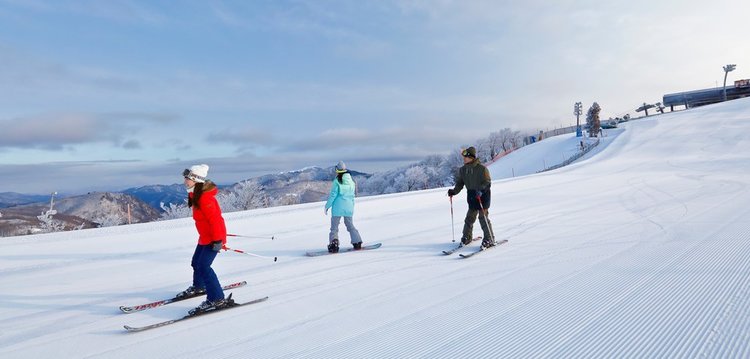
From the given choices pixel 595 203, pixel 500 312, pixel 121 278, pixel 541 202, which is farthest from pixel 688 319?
pixel 541 202

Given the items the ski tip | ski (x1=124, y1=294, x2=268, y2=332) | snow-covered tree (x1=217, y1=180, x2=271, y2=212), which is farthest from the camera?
snow-covered tree (x1=217, y1=180, x2=271, y2=212)

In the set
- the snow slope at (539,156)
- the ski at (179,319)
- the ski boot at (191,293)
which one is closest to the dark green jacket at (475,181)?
the ski at (179,319)

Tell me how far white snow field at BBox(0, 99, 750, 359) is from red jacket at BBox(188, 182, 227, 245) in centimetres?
92

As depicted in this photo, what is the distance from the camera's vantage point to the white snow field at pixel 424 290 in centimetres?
368

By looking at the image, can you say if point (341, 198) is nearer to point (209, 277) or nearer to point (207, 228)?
point (207, 228)

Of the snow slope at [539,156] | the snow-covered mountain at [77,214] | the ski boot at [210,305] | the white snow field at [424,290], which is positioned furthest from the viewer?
the snow slope at [539,156]

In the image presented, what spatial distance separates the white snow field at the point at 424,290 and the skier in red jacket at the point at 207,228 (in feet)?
0.79

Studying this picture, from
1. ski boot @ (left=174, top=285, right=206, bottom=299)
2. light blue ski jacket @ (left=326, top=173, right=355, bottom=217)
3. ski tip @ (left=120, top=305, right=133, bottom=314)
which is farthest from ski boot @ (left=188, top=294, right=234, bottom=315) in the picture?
light blue ski jacket @ (left=326, top=173, right=355, bottom=217)

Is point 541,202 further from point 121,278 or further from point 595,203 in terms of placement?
point 121,278

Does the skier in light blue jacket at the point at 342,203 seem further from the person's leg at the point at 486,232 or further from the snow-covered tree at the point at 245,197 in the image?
the snow-covered tree at the point at 245,197

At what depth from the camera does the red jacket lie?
198 inches

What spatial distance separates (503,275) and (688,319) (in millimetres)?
2243

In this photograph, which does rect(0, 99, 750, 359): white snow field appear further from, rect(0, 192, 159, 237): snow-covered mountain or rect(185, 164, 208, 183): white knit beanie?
rect(0, 192, 159, 237): snow-covered mountain

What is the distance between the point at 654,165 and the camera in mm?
24688
